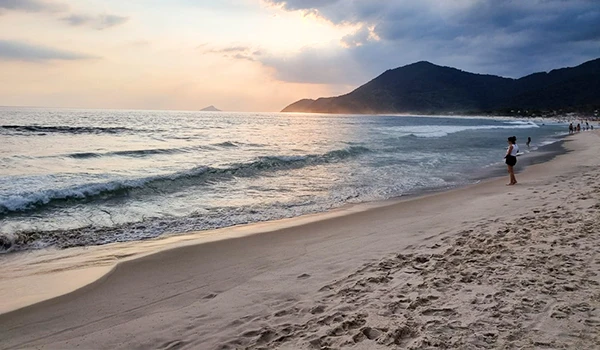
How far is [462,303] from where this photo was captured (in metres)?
3.94

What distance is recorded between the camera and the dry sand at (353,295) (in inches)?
137

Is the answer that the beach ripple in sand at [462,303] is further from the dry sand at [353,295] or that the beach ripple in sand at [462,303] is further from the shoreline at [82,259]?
the shoreline at [82,259]

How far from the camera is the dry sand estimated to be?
3.47 m

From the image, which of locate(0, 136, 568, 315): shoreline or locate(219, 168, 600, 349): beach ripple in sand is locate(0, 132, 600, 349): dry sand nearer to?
locate(219, 168, 600, 349): beach ripple in sand

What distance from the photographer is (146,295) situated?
15.7 feet

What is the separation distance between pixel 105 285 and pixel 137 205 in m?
5.70

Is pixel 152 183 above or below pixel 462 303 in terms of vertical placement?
above

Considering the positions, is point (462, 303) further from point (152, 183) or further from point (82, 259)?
point (152, 183)

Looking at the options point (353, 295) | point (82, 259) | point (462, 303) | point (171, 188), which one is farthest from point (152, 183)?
point (462, 303)

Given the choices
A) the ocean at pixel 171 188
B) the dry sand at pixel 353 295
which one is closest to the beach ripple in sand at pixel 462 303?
the dry sand at pixel 353 295

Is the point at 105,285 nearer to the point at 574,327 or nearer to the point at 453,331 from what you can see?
the point at 453,331

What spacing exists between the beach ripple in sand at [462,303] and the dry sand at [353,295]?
0.01m

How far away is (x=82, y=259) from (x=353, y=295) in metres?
4.60

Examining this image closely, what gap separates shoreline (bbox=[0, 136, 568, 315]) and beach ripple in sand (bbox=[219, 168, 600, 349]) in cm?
291
